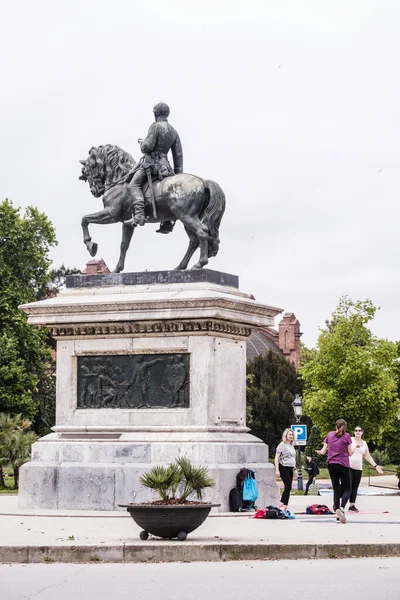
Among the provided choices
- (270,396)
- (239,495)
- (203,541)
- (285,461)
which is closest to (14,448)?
(285,461)

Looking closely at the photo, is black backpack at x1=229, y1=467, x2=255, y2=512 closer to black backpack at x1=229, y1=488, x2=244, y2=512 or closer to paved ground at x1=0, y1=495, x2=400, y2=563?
black backpack at x1=229, y1=488, x2=244, y2=512

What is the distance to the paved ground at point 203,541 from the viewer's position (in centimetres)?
1492

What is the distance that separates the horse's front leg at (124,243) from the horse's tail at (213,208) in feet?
5.29

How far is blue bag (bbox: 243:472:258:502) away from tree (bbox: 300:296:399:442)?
4076cm

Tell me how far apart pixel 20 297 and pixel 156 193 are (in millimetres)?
34049

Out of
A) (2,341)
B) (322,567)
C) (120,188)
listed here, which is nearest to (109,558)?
(322,567)

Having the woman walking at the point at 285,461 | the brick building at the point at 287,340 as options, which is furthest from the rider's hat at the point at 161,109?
the brick building at the point at 287,340

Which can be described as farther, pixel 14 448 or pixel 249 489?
pixel 14 448

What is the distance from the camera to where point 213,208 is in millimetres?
23594

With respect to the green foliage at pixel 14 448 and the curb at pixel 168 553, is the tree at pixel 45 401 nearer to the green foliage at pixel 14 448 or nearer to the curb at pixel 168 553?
the green foliage at pixel 14 448

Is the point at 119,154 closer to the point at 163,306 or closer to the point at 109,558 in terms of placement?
the point at 163,306

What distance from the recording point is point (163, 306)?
2206 cm

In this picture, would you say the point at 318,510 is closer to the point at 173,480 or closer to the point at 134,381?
the point at 134,381

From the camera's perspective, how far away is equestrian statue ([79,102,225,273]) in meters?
23.4
